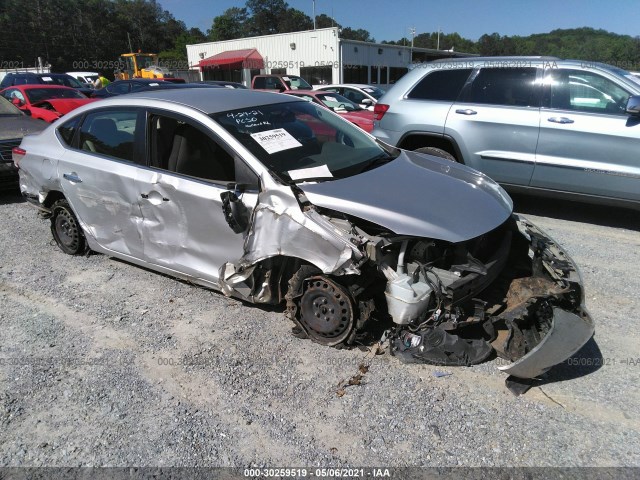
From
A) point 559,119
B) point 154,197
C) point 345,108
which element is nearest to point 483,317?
point 154,197

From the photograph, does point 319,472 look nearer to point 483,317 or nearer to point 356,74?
point 483,317

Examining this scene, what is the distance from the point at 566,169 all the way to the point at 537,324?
10.0 ft

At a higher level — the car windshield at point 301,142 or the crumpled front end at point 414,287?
the car windshield at point 301,142

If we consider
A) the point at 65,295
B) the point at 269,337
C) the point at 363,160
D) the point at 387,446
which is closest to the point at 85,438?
the point at 269,337

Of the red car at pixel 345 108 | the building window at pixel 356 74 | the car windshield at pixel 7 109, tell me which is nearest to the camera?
the car windshield at pixel 7 109

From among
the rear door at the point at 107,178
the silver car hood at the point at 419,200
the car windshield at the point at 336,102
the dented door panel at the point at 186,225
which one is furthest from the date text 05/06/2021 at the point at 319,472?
the car windshield at the point at 336,102

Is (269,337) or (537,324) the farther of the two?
(269,337)

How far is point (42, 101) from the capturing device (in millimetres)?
11570

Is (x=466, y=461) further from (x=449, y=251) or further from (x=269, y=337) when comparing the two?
(x=269, y=337)

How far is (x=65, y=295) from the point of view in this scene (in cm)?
424

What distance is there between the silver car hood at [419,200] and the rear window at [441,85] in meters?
2.69

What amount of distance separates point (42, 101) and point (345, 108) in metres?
7.45

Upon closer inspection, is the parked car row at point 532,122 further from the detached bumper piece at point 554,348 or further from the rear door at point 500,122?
the detached bumper piece at point 554,348

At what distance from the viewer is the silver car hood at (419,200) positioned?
2912 millimetres
